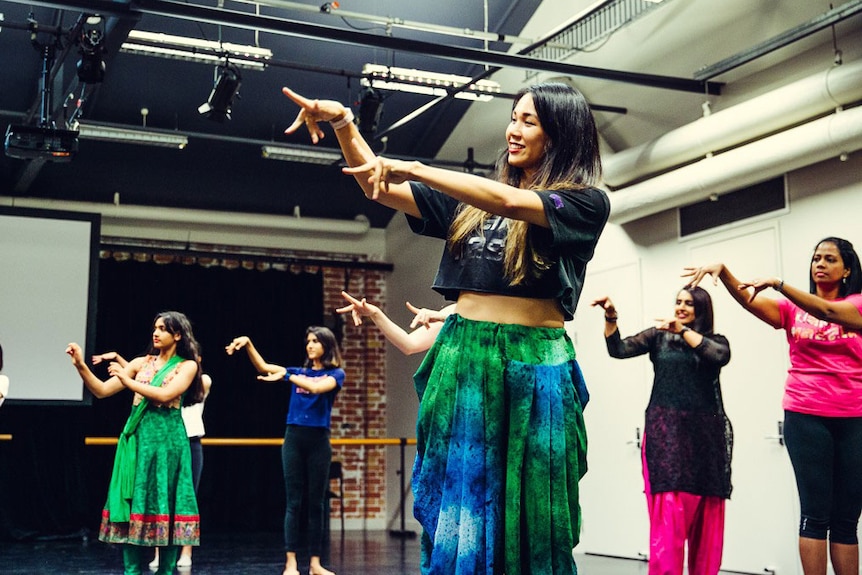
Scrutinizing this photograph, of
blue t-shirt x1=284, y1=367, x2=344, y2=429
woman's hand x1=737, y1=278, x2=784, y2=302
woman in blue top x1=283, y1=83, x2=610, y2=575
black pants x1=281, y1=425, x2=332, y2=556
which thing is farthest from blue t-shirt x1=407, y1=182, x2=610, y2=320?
black pants x1=281, y1=425, x2=332, y2=556

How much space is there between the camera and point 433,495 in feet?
6.14

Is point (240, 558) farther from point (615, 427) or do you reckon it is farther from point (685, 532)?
point (685, 532)

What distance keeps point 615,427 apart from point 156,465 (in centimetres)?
372

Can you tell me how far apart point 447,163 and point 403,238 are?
1784 mm

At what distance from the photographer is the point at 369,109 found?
7.00 meters

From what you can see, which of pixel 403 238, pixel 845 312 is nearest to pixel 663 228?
pixel 845 312

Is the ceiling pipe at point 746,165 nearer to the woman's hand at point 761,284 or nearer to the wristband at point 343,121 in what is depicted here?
the woman's hand at point 761,284

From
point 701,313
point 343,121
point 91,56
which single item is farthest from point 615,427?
point 343,121

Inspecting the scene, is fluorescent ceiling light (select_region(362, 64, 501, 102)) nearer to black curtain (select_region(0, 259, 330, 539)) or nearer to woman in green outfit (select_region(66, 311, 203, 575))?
woman in green outfit (select_region(66, 311, 203, 575))

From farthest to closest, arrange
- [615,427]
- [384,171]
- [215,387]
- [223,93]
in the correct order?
[215,387]
[615,427]
[223,93]
[384,171]

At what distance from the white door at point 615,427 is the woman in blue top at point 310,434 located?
7.71 feet

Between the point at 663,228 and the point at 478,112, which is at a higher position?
the point at 478,112

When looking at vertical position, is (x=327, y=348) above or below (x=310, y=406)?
above

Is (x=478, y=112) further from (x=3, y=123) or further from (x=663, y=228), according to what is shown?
(x=3, y=123)
